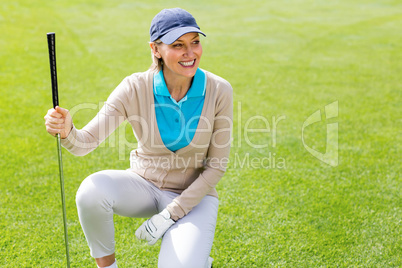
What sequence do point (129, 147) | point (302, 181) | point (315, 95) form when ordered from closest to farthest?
point (302, 181), point (129, 147), point (315, 95)

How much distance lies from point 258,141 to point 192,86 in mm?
2075

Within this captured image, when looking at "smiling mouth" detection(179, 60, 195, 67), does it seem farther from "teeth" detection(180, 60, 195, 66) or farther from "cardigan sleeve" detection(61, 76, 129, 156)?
"cardigan sleeve" detection(61, 76, 129, 156)

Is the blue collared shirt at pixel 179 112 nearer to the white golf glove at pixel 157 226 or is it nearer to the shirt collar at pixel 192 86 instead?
the shirt collar at pixel 192 86

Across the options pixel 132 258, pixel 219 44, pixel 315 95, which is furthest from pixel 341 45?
pixel 132 258

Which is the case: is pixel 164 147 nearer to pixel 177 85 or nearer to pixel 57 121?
pixel 177 85

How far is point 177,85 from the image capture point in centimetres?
243

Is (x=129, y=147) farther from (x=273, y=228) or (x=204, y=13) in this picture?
(x=204, y=13)

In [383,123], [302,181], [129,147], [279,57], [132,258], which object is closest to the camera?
[132,258]

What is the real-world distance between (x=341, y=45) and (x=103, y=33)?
4.23 meters

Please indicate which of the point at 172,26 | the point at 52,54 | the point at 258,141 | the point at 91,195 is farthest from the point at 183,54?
the point at 258,141

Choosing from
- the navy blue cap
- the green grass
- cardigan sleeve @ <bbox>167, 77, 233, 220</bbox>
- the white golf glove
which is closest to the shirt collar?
cardigan sleeve @ <bbox>167, 77, 233, 220</bbox>

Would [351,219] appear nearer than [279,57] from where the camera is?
Yes

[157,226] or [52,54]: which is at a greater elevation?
[52,54]

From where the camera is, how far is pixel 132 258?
273 cm
